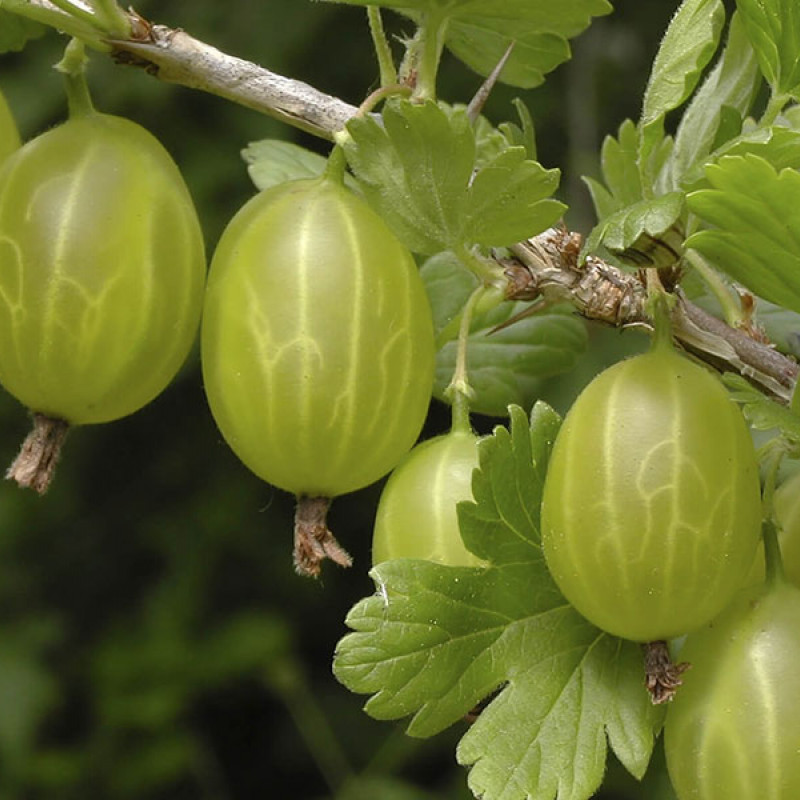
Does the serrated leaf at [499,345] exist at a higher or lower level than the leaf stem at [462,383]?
lower

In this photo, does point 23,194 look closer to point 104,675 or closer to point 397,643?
point 397,643

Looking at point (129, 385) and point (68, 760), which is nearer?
point (129, 385)

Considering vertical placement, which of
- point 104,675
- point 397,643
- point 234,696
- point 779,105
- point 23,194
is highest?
point 779,105

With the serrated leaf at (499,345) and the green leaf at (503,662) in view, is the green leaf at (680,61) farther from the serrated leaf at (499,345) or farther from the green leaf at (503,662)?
the serrated leaf at (499,345)

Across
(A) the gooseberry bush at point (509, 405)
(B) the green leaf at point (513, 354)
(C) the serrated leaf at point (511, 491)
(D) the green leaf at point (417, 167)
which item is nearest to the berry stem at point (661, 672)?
(A) the gooseberry bush at point (509, 405)

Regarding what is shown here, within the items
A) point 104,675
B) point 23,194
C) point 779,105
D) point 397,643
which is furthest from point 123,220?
point 104,675

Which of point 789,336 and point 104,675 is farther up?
point 789,336
